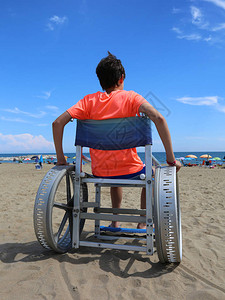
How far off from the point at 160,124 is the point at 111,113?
0.45 metres

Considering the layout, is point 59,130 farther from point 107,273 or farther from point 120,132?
point 107,273

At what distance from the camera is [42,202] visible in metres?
2.12

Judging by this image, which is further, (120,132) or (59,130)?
(59,130)

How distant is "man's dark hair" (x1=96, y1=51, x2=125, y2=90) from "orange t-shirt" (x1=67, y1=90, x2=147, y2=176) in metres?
0.20

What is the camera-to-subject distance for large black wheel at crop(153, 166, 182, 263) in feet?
6.25

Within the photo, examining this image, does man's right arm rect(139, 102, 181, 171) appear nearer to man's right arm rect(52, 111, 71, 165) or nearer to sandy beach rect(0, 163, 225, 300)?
man's right arm rect(52, 111, 71, 165)

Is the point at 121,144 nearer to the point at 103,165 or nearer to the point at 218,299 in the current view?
the point at 103,165

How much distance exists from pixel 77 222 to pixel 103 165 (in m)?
0.58

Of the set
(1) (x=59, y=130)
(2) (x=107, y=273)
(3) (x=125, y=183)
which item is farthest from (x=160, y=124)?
(2) (x=107, y=273)

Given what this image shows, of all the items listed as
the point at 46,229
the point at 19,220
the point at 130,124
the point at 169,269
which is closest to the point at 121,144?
the point at 130,124

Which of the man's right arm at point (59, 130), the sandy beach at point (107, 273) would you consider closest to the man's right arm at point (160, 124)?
the man's right arm at point (59, 130)

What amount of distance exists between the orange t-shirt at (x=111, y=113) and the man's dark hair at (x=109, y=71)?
0.20 m

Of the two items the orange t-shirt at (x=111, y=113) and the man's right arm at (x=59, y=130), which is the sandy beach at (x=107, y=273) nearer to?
the orange t-shirt at (x=111, y=113)

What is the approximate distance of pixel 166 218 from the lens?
1908 mm
